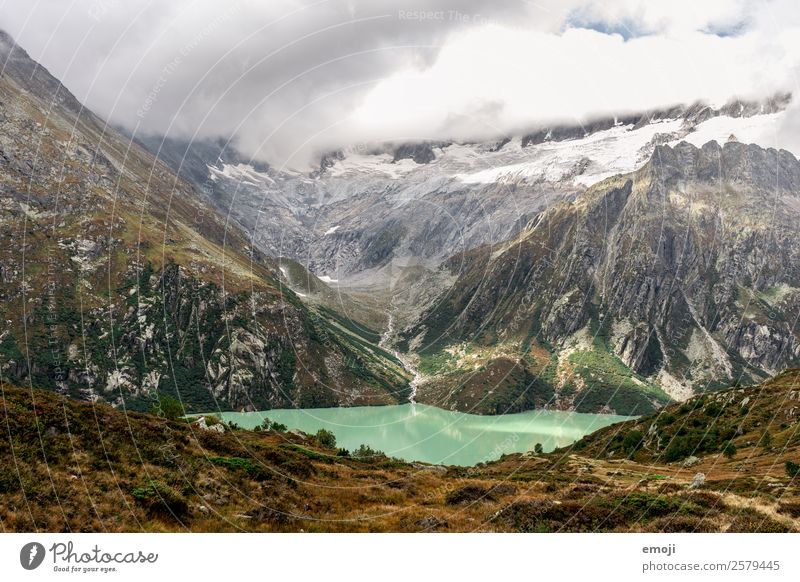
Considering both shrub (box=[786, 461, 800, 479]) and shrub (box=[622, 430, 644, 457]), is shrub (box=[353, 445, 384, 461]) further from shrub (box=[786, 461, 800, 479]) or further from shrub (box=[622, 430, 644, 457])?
shrub (box=[622, 430, 644, 457])

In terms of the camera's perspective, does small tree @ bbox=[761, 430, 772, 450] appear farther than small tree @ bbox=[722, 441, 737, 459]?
No

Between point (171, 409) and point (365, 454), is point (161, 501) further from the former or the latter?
point (171, 409)

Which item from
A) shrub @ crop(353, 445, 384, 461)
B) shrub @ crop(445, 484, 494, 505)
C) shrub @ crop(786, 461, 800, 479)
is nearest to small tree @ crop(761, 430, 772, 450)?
shrub @ crop(786, 461, 800, 479)

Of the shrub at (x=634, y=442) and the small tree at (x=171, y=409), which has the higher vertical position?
the small tree at (x=171, y=409)

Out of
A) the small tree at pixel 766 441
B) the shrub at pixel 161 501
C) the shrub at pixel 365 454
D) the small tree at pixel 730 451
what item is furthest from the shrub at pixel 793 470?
the shrub at pixel 161 501

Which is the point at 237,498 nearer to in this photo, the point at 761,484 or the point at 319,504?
the point at 319,504

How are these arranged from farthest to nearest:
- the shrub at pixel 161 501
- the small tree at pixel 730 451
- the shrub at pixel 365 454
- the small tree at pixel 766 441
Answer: the small tree at pixel 730 451 < the small tree at pixel 766 441 < the shrub at pixel 365 454 < the shrub at pixel 161 501

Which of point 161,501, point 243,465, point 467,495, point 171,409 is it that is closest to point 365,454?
point 171,409

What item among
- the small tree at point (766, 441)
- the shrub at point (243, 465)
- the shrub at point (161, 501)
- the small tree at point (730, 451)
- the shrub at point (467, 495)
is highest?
the small tree at point (766, 441)

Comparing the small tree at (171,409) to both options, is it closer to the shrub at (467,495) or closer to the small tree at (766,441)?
the shrub at (467,495)

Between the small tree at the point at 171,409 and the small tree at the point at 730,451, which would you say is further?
the small tree at the point at 171,409

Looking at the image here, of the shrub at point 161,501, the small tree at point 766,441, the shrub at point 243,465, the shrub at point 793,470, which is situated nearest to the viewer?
the shrub at point 161,501

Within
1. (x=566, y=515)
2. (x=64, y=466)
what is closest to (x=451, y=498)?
(x=566, y=515)
